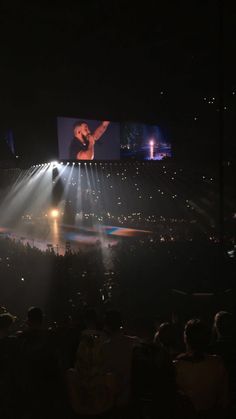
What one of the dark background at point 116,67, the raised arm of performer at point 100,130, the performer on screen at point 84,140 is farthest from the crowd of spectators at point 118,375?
the raised arm of performer at point 100,130

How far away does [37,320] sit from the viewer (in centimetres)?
307

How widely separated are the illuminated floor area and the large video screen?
11.7ft

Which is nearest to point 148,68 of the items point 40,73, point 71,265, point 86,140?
point 40,73

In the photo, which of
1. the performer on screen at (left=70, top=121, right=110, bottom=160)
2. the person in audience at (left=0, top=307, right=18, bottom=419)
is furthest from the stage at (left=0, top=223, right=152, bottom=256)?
the person in audience at (left=0, top=307, right=18, bottom=419)

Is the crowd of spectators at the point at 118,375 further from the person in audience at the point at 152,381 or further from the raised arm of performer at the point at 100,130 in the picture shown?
the raised arm of performer at the point at 100,130

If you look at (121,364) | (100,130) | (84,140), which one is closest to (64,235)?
(84,140)

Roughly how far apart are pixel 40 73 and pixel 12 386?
30.4 ft

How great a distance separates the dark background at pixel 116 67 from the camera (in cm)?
736

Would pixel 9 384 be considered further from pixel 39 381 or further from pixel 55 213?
pixel 55 213

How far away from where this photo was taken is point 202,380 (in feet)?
7.63

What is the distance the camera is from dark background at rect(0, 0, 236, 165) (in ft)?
24.1

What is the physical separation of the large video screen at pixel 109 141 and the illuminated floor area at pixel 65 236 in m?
3.57

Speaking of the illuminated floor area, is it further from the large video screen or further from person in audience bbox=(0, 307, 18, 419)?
person in audience bbox=(0, 307, 18, 419)

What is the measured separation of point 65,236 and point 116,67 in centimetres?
932
